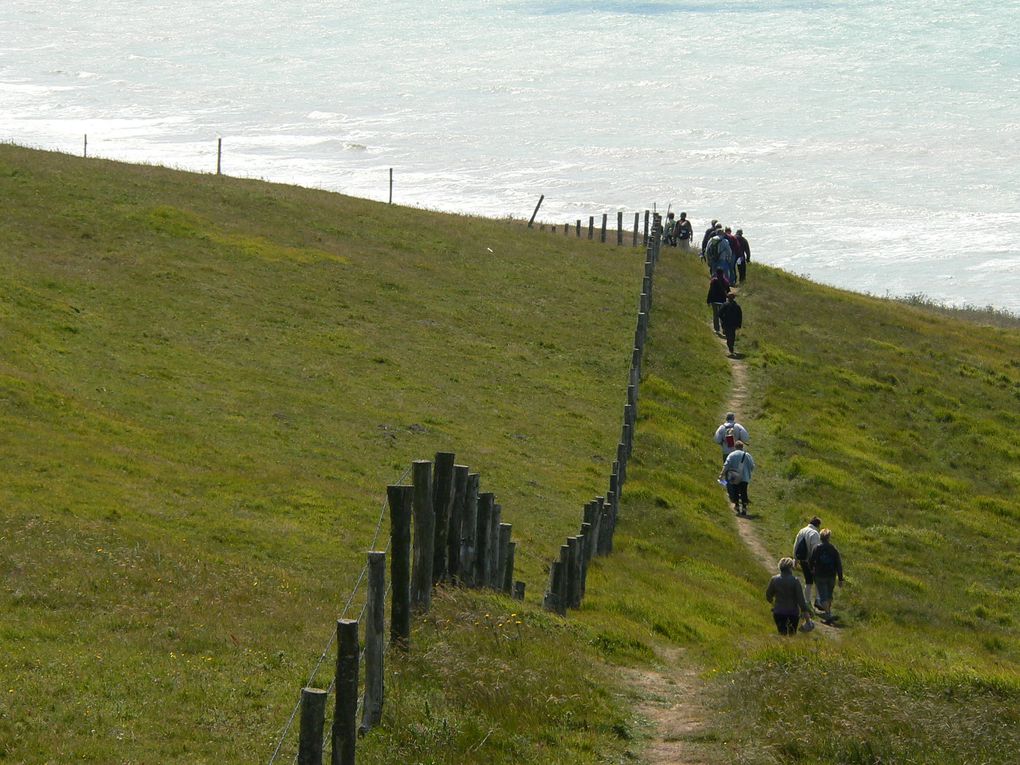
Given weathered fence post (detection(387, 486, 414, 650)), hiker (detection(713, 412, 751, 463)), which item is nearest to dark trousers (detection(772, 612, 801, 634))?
weathered fence post (detection(387, 486, 414, 650))

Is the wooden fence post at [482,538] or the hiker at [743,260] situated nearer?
the wooden fence post at [482,538]

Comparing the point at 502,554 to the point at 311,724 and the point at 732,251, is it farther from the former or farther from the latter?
the point at 732,251

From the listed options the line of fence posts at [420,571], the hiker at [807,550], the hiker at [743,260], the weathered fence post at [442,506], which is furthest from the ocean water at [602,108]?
the weathered fence post at [442,506]

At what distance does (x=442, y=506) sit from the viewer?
1483 cm

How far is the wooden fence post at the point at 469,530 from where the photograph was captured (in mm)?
15656

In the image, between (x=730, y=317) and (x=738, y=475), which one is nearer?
(x=738, y=475)

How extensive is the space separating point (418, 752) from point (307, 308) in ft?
91.6

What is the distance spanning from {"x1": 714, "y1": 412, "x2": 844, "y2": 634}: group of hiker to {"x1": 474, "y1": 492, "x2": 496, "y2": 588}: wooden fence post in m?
5.38

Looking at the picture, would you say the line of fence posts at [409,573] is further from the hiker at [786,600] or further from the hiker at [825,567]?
the hiker at [825,567]

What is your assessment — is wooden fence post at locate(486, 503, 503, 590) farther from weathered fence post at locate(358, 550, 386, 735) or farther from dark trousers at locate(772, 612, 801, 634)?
dark trousers at locate(772, 612, 801, 634)

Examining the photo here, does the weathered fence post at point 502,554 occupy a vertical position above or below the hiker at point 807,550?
above

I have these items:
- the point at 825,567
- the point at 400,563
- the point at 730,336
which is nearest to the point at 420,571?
the point at 400,563

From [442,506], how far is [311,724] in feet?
17.9

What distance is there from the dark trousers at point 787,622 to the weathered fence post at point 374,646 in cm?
916
